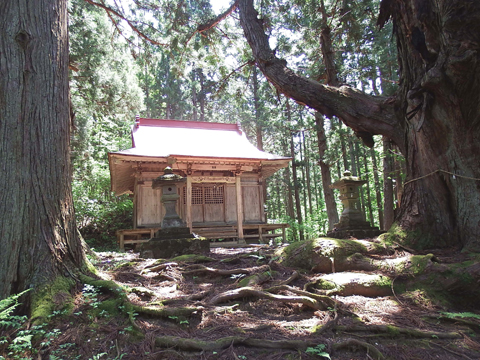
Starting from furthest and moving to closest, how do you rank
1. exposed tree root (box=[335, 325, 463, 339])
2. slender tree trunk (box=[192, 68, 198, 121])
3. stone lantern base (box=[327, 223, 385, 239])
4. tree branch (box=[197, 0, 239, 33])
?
slender tree trunk (box=[192, 68, 198, 121]), tree branch (box=[197, 0, 239, 33]), stone lantern base (box=[327, 223, 385, 239]), exposed tree root (box=[335, 325, 463, 339])

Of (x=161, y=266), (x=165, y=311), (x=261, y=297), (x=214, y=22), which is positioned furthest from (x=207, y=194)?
(x=165, y=311)

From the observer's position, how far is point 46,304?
2.64 m

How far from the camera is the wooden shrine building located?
1092 cm

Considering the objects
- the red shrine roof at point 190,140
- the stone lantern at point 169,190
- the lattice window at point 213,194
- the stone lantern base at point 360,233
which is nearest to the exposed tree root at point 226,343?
the stone lantern base at point 360,233

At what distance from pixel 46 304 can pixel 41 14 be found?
2998 millimetres

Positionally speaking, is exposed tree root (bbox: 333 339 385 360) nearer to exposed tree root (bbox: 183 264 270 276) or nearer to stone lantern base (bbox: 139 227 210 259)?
exposed tree root (bbox: 183 264 270 276)

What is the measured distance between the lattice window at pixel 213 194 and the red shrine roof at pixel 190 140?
156 centimetres

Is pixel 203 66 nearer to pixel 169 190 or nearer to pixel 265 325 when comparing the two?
pixel 169 190

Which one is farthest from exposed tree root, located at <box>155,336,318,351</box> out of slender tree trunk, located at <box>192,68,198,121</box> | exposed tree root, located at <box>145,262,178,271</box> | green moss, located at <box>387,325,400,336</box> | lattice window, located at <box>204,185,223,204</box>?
slender tree trunk, located at <box>192,68,198,121</box>

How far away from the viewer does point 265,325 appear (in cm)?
263

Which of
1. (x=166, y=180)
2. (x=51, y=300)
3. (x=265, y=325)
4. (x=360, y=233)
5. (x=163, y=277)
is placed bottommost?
(x=265, y=325)

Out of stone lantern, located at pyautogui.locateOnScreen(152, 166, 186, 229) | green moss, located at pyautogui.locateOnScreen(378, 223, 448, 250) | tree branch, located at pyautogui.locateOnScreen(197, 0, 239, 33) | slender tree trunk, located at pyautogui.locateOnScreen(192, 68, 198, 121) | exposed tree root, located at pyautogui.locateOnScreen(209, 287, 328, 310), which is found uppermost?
slender tree trunk, located at pyautogui.locateOnScreen(192, 68, 198, 121)

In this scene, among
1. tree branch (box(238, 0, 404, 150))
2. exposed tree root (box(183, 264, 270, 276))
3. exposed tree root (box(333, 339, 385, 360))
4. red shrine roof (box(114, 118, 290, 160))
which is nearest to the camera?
exposed tree root (box(333, 339, 385, 360))

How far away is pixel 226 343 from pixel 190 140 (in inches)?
480
